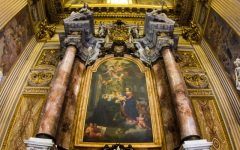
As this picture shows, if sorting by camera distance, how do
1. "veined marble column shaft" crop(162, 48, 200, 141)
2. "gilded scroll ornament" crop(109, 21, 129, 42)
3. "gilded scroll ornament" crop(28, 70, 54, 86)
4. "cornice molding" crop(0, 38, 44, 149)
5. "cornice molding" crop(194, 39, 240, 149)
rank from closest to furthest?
"veined marble column shaft" crop(162, 48, 200, 141)
"cornice molding" crop(194, 39, 240, 149)
"cornice molding" crop(0, 38, 44, 149)
"gilded scroll ornament" crop(28, 70, 54, 86)
"gilded scroll ornament" crop(109, 21, 129, 42)

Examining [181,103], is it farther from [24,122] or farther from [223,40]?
[24,122]

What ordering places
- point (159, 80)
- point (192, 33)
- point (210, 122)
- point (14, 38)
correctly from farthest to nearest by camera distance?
1. point (192, 33)
2. point (14, 38)
3. point (159, 80)
4. point (210, 122)

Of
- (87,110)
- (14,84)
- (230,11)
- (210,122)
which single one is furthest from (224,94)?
(14,84)

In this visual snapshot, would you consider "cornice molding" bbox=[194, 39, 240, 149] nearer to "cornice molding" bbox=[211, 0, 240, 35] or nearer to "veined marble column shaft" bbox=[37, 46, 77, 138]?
"cornice molding" bbox=[211, 0, 240, 35]

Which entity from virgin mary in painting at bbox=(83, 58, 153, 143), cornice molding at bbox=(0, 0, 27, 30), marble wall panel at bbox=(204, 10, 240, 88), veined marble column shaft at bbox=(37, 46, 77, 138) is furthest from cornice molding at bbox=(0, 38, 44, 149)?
marble wall panel at bbox=(204, 10, 240, 88)

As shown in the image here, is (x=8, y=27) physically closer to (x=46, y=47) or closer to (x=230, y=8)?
(x=46, y=47)

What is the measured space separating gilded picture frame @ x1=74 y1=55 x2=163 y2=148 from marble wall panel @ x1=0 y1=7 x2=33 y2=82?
2451mm

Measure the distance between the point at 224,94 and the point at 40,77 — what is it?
5970 mm

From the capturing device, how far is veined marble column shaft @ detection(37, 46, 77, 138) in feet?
21.2

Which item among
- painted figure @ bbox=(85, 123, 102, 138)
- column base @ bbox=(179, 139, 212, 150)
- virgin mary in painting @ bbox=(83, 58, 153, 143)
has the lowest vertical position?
column base @ bbox=(179, 139, 212, 150)

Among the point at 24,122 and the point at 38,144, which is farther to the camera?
the point at 24,122

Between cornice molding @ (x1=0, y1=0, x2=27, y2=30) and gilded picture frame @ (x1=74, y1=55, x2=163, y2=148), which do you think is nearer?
gilded picture frame @ (x1=74, y1=55, x2=163, y2=148)

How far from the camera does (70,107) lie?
780cm

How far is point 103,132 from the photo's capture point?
23.6 feet
